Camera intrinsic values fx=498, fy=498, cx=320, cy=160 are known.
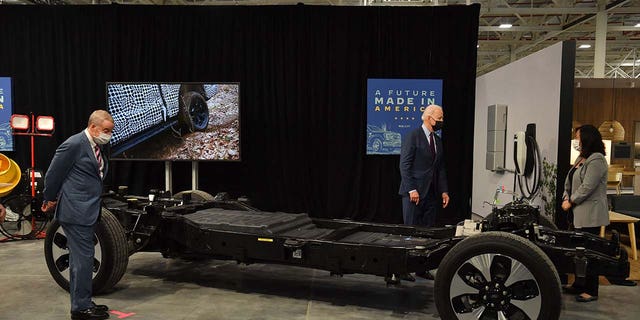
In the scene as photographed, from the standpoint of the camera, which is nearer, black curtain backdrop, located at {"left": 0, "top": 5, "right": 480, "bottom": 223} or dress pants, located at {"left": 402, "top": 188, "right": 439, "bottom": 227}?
dress pants, located at {"left": 402, "top": 188, "right": 439, "bottom": 227}

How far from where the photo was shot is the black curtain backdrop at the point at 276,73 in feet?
24.6

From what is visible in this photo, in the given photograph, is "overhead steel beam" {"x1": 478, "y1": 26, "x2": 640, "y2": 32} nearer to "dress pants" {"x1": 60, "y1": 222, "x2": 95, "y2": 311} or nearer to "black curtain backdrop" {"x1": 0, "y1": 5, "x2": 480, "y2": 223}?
"black curtain backdrop" {"x1": 0, "y1": 5, "x2": 480, "y2": 223}

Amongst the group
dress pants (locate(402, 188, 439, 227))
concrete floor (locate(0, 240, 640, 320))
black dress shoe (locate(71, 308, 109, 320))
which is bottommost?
concrete floor (locate(0, 240, 640, 320))

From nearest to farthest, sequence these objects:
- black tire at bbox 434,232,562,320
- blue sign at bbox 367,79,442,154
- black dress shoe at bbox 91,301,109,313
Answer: black tire at bbox 434,232,562,320 → black dress shoe at bbox 91,301,109,313 → blue sign at bbox 367,79,442,154

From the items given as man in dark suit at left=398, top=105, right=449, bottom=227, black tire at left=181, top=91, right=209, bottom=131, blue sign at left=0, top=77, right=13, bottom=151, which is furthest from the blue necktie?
blue sign at left=0, top=77, right=13, bottom=151

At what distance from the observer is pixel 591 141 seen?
4301 millimetres

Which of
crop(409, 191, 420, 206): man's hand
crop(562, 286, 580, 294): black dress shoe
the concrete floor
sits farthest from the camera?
crop(409, 191, 420, 206): man's hand

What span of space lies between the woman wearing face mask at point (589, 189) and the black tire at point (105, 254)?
3.75m

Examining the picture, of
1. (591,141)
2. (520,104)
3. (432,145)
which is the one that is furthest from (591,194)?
(520,104)

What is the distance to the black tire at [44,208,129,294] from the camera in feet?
12.8

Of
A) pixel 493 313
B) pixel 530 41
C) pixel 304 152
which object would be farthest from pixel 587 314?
pixel 530 41

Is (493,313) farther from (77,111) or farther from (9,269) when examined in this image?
(77,111)

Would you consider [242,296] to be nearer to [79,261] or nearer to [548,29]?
[79,261]

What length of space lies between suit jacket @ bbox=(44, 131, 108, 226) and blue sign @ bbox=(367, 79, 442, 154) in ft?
15.3
